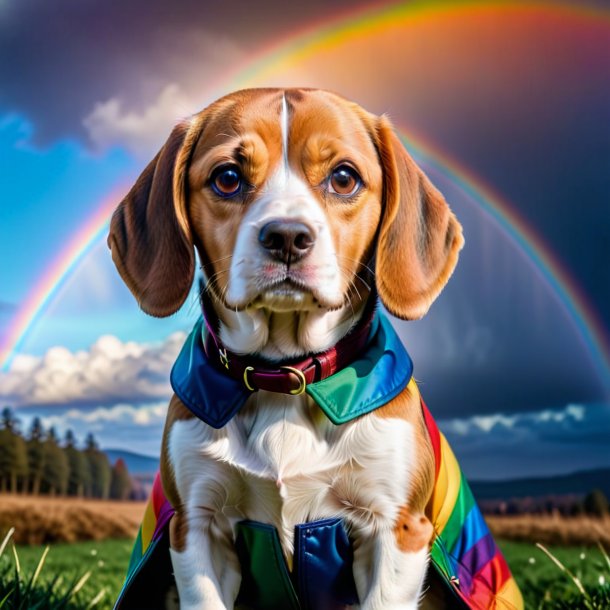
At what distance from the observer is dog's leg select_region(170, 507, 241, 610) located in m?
3.11

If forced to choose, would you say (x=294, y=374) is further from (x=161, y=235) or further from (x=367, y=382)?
(x=161, y=235)

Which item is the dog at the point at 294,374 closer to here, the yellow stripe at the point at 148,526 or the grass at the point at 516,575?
the yellow stripe at the point at 148,526

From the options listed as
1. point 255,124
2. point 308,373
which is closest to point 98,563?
point 308,373

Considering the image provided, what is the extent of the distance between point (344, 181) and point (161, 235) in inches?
→ 29.3

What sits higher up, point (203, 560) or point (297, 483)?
point (297, 483)

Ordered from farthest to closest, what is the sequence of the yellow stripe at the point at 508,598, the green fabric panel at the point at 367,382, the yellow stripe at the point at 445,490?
the yellow stripe at the point at 508,598 < the yellow stripe at the point at 445,490 < the green fabric panel at the point at 367,382

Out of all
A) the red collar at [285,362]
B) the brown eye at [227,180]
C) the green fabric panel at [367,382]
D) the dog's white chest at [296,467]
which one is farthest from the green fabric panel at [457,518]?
the brown eye at [227,180]

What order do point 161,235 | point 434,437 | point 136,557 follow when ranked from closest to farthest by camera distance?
point 161,235 → point 434,437 → point 136,557

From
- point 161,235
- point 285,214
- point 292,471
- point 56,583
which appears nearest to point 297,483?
point 292,471

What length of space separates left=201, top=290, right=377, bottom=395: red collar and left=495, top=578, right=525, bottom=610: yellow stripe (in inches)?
50.6

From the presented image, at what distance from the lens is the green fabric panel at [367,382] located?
3039 mm

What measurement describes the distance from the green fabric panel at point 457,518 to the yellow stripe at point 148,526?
1.20 metres

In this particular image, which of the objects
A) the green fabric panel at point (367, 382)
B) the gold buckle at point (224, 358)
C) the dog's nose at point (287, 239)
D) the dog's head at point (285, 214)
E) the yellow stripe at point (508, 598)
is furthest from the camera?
the yellow stripe at point (508, 598)

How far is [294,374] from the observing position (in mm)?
3064
